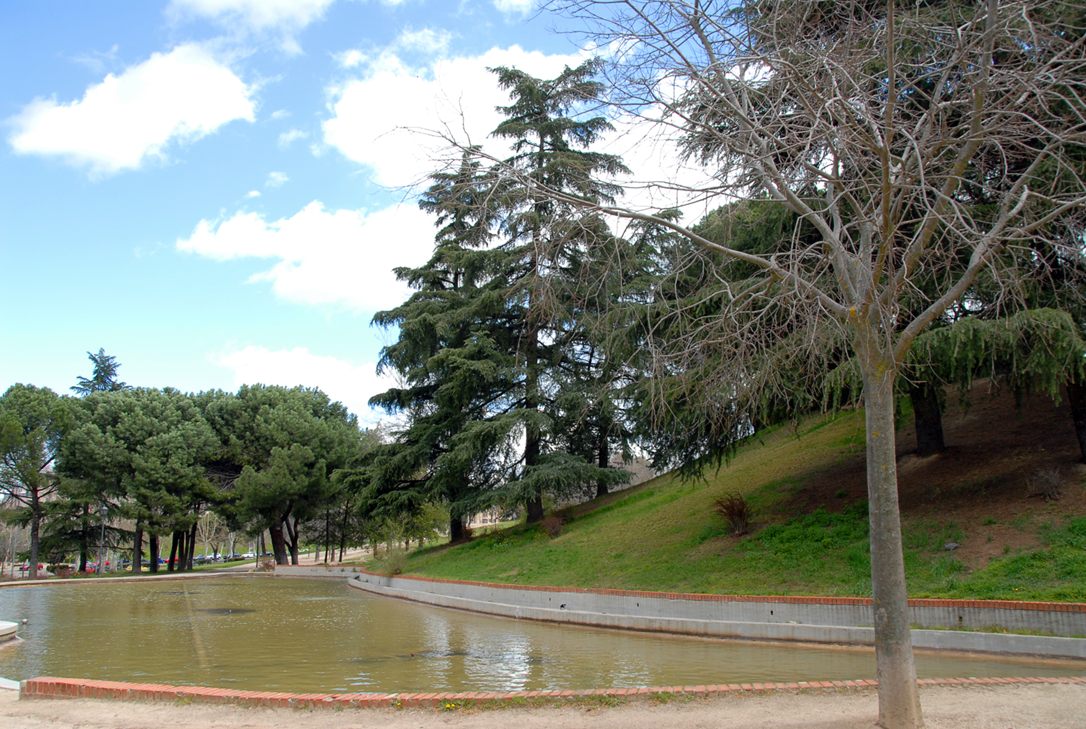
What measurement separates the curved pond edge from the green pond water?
34 centimetres

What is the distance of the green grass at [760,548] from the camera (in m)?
10.8

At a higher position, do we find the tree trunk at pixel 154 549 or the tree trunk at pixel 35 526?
the tree trunk at pixel 35 526

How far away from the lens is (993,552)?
11.4 meters

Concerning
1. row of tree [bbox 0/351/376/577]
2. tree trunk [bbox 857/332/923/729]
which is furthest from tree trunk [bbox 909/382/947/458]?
row of tree [bbox 0/351/376/577]

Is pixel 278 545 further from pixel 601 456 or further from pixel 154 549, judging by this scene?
pixel 601 456

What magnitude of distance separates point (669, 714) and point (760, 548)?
9.42 metres

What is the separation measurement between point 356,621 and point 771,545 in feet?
31.2

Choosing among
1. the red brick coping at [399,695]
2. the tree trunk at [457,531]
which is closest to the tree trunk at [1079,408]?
the red brick coping at [399,695]

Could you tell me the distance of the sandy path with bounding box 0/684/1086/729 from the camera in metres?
5.62

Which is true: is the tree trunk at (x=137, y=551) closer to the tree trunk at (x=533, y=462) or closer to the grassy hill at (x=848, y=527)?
the tree trunk at (x=533, y=462)

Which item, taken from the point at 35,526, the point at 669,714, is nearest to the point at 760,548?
the point at 669,714

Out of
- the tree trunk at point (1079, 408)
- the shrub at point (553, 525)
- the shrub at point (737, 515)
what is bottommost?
the shrub at point (553, 525)

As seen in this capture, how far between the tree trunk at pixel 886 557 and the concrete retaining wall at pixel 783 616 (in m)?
5.20

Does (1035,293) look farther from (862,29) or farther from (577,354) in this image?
(577,354)
